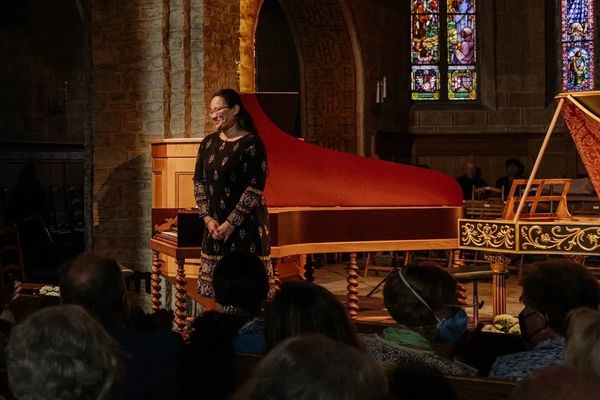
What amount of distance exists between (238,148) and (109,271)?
7.63 ft

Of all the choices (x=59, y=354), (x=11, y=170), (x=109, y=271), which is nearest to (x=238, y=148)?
(x=109, y=271)

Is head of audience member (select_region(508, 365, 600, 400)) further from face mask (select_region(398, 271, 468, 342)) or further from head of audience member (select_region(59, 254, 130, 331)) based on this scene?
head of audience member (select_region(59, 254, 130, 331))

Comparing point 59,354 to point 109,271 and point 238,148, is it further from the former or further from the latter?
point 238,148

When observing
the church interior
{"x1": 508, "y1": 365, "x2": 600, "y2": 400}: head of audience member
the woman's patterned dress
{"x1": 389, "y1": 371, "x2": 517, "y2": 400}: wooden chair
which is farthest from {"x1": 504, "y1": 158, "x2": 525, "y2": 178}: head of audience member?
{"x1": 508, "y1": 365, "x2": 600, "y2": 400}: head of audience member

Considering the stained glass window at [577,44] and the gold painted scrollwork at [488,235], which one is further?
the stained glass window at [577,44]

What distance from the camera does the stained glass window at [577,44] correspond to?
14789 mm

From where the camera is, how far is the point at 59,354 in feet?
6.22

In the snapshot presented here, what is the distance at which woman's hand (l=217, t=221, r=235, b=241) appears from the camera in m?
5.21

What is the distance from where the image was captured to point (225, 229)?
5.21 meters

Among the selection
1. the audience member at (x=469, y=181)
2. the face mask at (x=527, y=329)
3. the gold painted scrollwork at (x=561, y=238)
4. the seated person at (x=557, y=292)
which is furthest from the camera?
the audience member at (x=469, y=181)

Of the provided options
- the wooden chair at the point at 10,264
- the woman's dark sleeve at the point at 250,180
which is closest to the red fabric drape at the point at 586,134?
the woman's dark sleeve at the point at 250,180

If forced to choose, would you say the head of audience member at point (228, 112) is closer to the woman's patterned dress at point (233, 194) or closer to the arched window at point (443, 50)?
the woman's patterned dress at point (233, 194)

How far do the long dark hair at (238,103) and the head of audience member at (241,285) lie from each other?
191 cm

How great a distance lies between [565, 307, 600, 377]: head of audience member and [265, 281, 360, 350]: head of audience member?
0.60 metres
